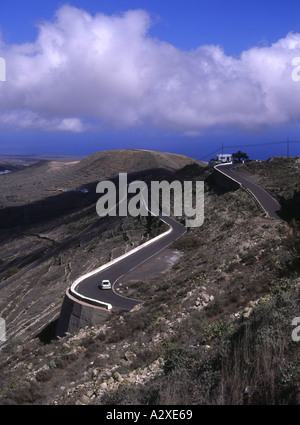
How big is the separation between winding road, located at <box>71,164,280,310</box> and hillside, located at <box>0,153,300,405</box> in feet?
3.07

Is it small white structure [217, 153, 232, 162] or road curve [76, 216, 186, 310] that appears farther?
small white structure [217, 153, 232, 162]

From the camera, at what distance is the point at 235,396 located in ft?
23.4

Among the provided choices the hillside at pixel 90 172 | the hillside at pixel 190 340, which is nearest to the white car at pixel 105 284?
the hillside at pixel 190 340

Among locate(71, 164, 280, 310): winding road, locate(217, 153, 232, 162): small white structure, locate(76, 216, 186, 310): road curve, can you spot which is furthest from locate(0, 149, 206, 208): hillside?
locate(76, 216, 186, 310): road curve

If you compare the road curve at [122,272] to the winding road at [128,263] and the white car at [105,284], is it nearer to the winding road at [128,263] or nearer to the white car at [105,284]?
the winding road at [128,263]

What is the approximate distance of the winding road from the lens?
18.2 meters

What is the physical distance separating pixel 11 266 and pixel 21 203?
4375cm

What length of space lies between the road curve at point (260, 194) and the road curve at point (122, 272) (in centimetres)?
631

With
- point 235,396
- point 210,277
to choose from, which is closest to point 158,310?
point 210,277

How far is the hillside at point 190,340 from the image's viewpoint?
7.54 meters

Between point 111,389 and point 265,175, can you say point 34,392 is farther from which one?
point 265,175

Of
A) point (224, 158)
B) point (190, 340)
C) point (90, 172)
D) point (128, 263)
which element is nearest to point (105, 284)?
point (128, 263)

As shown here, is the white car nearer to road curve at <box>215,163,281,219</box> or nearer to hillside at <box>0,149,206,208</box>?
road curve at <box>215,163,281,219</box>

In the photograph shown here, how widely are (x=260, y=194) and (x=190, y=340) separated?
24518 millimetres
